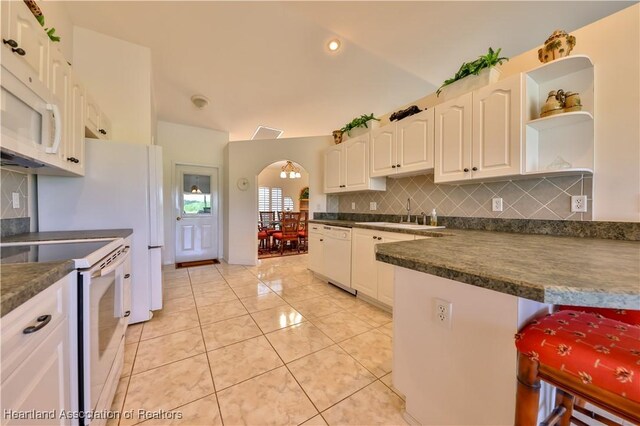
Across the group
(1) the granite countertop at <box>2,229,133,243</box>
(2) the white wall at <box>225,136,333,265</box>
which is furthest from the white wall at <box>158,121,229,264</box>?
(1) the granite countertop at <box>2,229,133,243</box>

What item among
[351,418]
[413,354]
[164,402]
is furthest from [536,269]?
[164,402]

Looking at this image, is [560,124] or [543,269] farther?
[560,124]

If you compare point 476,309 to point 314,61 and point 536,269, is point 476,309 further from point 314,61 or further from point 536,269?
point 314,61

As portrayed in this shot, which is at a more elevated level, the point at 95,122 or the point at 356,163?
the point at 95,122

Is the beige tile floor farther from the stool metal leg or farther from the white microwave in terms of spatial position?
the white microwave

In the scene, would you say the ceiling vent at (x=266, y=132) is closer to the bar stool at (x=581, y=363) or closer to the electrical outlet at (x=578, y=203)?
the electrical outlet at (x=578, y=203)

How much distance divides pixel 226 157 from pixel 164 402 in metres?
4.20

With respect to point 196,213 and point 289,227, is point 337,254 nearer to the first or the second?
point 289,227

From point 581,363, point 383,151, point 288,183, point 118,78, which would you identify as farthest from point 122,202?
point 288,183

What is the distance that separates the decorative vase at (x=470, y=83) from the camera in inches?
73.7

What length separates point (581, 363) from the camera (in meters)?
0.64

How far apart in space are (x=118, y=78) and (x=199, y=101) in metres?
1.27

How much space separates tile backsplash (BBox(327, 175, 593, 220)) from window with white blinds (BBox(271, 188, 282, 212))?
625cm

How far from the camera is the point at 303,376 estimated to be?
60.7 inches
